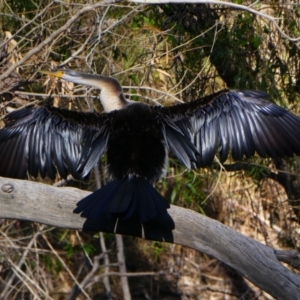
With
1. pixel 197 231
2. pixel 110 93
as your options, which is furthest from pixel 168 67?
pixel 197 231

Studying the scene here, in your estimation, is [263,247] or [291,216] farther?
[291,216]

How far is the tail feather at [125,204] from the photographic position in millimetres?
3151

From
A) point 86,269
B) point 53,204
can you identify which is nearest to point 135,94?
Answer: point 53,204

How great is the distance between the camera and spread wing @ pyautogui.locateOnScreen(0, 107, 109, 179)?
12.2 feet

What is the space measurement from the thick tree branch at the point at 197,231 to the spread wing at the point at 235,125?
1.84 feet

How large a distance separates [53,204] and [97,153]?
35 centimetres

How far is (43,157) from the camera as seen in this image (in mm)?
3756

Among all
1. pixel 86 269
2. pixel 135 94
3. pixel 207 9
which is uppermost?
pixel 207 9

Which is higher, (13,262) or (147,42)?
(147,42)

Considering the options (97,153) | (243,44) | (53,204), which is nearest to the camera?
(53,204)

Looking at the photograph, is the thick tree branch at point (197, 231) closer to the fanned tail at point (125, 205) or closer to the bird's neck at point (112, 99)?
the fanned tail at point (125, 205)

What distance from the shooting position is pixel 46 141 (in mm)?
3785

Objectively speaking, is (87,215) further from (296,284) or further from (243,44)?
(243,44)

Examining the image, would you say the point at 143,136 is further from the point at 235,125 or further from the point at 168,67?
the point at 168,67
